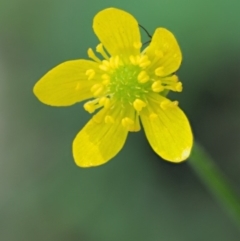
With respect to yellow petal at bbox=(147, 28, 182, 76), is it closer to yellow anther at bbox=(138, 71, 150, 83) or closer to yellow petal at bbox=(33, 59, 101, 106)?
yellow anther at bbox=(138, 71, 150, 83)

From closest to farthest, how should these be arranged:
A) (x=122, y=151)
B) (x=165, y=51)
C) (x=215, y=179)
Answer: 1. (x=165, y=51)
2. (x=215, y=179)
3. (x=122, y=151)

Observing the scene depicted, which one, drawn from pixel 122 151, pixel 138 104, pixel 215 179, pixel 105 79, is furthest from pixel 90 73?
pixel 122 151

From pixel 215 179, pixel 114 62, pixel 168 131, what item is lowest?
pixel 215 179

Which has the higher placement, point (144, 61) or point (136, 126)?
point (144, 61)

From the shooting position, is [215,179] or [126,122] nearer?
[126,122]

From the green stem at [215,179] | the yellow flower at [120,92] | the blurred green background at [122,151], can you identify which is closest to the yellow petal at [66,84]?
the yellow flower at [120,92]

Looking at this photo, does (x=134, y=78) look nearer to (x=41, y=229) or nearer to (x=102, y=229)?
(x=102, y=229)

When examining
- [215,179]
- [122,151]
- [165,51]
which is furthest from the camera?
[122,151]

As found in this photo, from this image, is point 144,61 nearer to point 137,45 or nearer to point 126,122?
point 137,45
